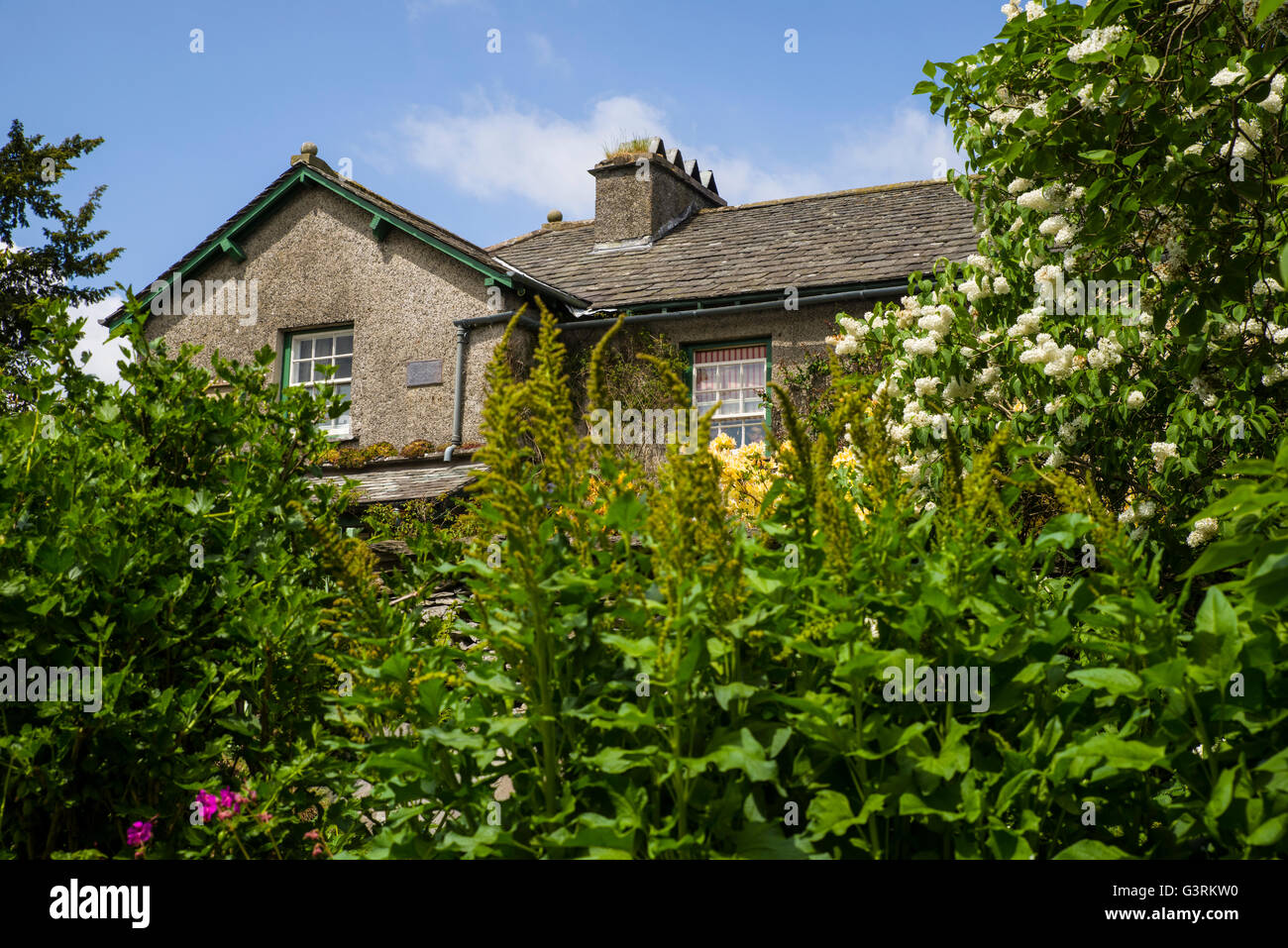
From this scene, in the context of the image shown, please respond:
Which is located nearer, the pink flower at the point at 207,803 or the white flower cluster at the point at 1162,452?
the pink flower at the point at 207,803

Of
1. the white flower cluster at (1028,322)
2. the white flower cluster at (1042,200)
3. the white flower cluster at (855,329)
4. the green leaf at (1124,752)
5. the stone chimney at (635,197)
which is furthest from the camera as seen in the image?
the stone chimney at (635,197)

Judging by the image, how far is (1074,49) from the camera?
4.47 meters

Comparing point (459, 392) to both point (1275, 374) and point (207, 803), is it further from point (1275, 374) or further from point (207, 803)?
point (207, 803)

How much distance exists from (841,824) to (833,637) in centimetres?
33

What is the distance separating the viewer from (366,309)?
56.0 ft

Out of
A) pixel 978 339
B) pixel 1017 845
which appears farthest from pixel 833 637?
pixel 978 339

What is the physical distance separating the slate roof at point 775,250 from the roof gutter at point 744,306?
17cm

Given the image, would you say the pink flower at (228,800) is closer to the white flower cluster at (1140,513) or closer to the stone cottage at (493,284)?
the white flower cluster at (1140,513)

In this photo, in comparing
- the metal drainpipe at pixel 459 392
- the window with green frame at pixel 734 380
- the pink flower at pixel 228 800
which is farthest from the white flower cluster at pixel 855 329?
the metal drainpipe at pixel 459 392

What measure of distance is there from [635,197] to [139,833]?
16.6 m

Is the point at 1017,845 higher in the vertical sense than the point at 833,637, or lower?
lower

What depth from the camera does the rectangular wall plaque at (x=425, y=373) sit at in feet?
53.2

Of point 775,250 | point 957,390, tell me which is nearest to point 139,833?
point 957,390
